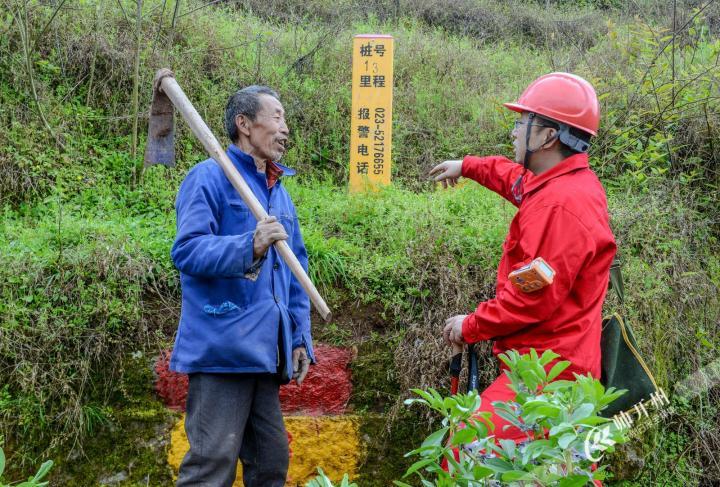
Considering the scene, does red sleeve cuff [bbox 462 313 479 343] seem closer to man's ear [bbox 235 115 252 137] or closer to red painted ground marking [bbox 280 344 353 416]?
man's ear [bbox 235 115 252 137]

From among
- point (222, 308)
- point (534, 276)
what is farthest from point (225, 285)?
point (534, 276)

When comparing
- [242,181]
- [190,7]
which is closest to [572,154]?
[242,181]

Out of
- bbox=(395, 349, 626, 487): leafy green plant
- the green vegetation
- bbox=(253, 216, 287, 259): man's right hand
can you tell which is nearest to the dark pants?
bbox=(253, 216, 287, 259): man's right hand

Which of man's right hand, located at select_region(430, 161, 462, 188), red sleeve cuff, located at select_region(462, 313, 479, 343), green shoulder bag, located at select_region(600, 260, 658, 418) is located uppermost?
man's right hand, located at select_region(430, 161, 462, 188)

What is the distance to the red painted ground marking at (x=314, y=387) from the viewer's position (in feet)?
14.8

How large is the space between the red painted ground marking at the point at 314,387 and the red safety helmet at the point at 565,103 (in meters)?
2.15

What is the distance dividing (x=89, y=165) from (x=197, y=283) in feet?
13.8

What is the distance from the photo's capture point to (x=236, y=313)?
10.3ft

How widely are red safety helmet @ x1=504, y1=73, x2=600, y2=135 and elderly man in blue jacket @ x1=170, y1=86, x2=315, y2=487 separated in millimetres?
1124

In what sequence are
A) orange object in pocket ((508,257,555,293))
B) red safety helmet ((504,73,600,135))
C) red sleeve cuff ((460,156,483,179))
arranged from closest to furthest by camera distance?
orange object in pocket ((508,257,555,293)) → red safety helmet ((504,73,600,135)) → red sleeve cuff ((460,156,483,179))

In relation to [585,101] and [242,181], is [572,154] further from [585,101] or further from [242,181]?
[242,181]

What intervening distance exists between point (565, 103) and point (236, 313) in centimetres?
163

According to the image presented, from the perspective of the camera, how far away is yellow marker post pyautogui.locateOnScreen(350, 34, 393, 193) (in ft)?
22.8

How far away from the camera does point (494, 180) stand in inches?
143
